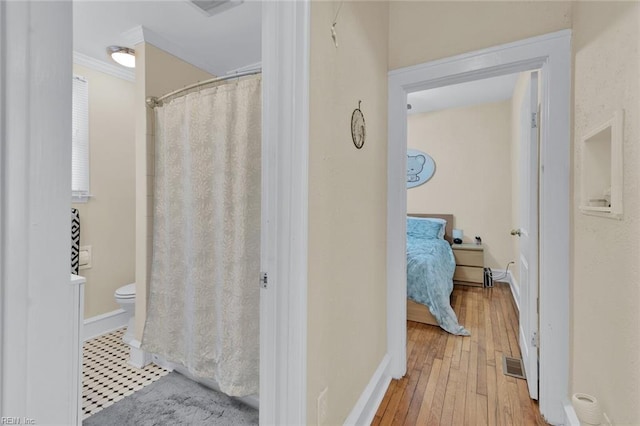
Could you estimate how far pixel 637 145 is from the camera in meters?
0.89

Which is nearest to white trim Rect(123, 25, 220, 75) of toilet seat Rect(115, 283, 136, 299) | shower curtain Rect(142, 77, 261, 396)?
shower curtain Rect(142, 77, 261, 396)

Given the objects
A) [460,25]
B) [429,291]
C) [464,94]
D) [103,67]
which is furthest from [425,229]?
[103,67]

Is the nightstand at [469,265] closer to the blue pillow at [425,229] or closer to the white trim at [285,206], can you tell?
the blue pillow at [425,229]

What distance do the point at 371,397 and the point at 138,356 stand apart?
169 cm

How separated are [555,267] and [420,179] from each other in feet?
11.3

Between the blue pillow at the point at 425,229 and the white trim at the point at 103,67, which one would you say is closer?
the white trim at the point at 103,67

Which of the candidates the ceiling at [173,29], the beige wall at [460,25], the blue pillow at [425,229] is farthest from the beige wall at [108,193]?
the blue pillow at [425,229]

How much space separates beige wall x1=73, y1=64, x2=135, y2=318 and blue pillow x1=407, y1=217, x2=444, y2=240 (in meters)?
3.54

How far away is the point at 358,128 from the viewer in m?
1.52

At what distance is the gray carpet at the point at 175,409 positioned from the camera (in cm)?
163

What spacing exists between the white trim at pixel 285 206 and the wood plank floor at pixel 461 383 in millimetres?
910

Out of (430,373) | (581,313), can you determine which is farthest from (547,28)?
(430,373)

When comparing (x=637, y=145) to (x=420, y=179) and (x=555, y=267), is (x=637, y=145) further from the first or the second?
(x=420, y=179)

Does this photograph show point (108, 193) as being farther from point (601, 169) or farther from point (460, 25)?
point (601, 169)
